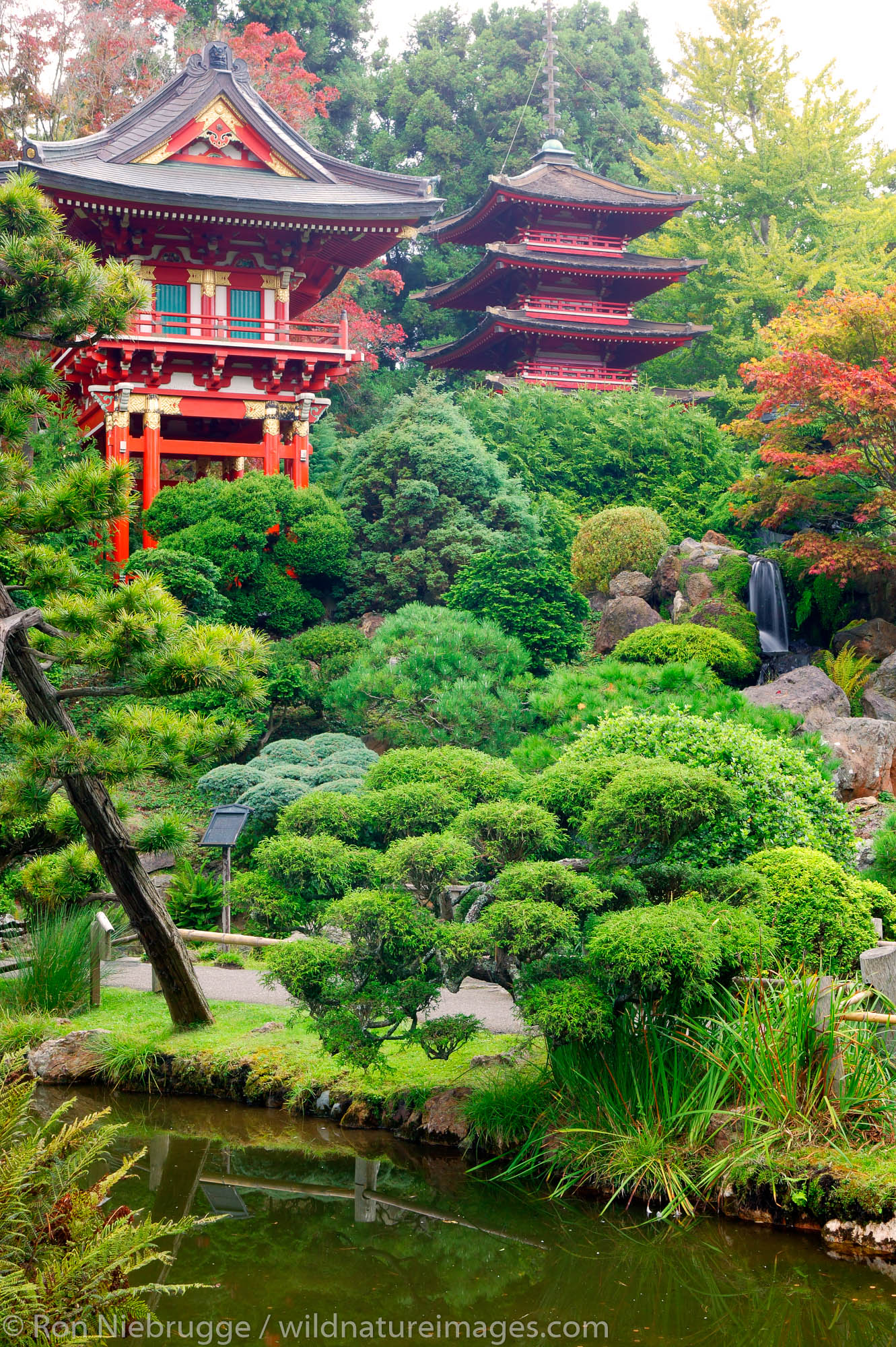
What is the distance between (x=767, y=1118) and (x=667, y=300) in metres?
Result: 23.4

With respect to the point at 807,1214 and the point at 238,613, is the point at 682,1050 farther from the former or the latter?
the point at 238,613

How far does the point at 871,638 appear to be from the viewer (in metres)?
13.9

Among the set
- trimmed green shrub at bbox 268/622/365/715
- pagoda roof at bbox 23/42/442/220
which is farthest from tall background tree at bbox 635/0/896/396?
trimmed green shrub at bbox 268/622/365/715

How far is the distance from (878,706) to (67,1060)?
8.94 metres

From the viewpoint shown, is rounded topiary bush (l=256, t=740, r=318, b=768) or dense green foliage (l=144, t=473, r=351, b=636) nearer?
rounded topiary bush (l=256, t=740, r=318, b=768)

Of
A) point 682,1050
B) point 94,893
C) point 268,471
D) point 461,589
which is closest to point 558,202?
point 268,471

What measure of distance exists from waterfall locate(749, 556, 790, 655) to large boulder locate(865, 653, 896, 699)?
166 cm

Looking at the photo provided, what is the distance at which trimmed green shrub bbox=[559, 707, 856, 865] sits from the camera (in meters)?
6.48

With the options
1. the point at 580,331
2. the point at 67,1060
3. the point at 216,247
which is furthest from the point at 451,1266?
the point at 580,331

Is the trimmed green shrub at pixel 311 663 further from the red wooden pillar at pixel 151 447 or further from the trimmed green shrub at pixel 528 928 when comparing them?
the trimmed green shrub at pixel 528 928

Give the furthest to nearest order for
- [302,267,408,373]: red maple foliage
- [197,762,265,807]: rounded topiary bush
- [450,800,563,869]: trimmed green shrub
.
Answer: [302,267,408,373]: red maple foliage
[197,762,265,807]: rounded topiary bush
[450,800,563,869]: trimmed green shrub

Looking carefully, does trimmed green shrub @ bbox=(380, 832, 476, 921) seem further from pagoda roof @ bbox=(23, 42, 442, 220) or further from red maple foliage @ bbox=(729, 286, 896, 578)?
pagoda roof @ bbox=(23, 42, 442, 220)

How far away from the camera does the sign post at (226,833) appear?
30.5 feet

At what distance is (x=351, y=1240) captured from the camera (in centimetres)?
498
